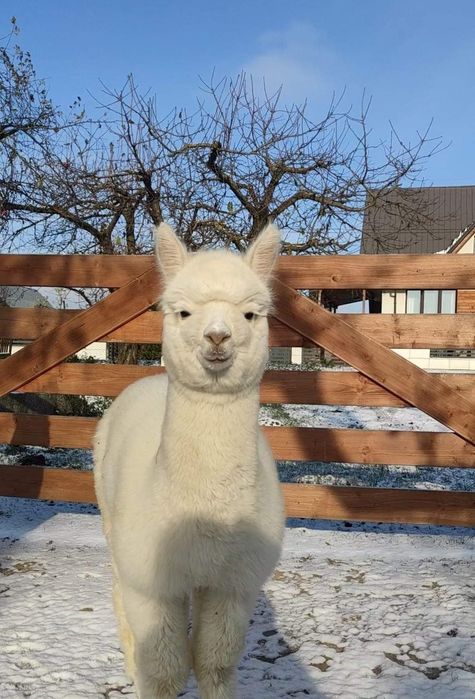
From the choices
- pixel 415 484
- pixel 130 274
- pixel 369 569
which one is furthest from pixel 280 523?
pixel 415 484

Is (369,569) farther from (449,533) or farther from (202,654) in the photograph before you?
(202,654)

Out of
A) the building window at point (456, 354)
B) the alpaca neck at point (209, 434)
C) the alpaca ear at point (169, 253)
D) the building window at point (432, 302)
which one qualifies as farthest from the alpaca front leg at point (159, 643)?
the building window at point (432, 302)

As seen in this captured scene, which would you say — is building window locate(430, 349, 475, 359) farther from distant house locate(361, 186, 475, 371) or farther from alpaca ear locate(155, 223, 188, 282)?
alpaca ear locate(155, 223, 188, 282)

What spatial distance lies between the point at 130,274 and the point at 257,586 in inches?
122

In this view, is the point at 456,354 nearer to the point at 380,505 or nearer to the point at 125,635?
the point at 380,505

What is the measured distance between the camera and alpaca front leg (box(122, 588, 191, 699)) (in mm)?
2221

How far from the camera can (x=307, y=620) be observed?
11.0 ft

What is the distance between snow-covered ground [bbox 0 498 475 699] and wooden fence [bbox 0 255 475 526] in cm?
35

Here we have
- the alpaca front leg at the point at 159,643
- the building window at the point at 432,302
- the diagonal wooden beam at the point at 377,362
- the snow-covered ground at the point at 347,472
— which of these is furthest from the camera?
the building window at the point at 432,302

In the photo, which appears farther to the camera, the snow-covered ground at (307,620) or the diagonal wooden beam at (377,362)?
the diagonal wooden beam at (377,362)

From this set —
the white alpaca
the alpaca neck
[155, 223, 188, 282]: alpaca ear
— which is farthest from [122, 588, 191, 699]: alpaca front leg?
[155, 223, 188, 282]: alpaca ear

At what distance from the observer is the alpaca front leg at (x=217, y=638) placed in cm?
224

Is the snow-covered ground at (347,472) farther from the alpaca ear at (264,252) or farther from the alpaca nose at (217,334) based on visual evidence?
the alpaca nose at (217,334)

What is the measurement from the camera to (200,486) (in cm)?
209
